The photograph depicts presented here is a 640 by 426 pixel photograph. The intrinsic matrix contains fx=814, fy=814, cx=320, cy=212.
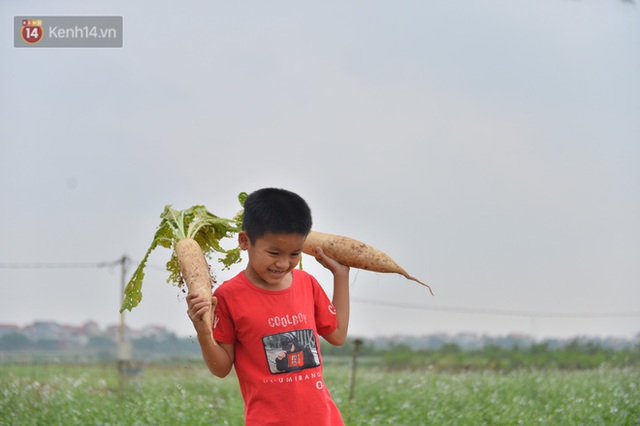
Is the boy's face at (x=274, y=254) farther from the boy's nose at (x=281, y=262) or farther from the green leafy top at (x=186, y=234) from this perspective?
the green leafy top at (x=186, y=234)

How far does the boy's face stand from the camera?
2561 mm

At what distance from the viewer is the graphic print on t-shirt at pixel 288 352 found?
103 inches

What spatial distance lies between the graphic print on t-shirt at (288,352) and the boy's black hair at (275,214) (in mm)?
327

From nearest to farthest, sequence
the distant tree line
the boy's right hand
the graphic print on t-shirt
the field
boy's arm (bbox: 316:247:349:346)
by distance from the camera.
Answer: the boy's right hand < the graphic print on t-shirt < boy's arm (bbox: 316:247:349:346) < the field < the distant tree line

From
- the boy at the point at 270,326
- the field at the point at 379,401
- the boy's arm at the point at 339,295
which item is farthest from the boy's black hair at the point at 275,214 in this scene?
the field at the point at 379,401

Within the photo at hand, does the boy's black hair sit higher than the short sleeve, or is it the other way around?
the boy's black hair

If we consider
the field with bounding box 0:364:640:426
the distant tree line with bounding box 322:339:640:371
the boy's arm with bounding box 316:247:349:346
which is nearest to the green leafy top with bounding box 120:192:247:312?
the boy's arm with bounding box 316:247:349:346

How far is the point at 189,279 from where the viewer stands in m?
2.87

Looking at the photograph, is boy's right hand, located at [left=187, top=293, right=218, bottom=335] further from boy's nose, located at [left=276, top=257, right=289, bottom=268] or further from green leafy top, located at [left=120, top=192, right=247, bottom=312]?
green leafy top, located at [left=120, top=192, right=247, bottom=312]

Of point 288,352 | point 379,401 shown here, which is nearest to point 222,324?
point 288,352

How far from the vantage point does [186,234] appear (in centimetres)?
322

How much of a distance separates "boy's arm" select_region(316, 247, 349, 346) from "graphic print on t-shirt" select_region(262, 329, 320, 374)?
0.27 m

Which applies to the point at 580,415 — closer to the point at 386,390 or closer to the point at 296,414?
the point at 386,390

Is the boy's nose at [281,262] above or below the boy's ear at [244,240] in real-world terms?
below
